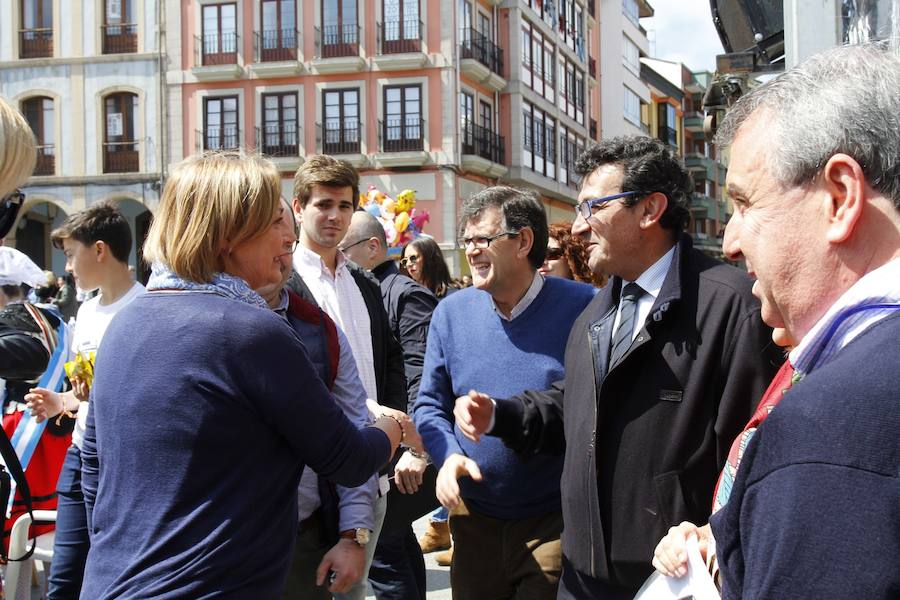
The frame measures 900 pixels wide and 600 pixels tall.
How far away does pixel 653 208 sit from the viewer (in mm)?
2859

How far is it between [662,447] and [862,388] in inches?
61.2

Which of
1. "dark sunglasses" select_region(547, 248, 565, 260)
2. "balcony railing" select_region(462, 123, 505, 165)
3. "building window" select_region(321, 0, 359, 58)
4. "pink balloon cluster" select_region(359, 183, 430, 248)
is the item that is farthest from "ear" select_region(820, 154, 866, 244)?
"building window" select_region(321, 0, 359, 58)

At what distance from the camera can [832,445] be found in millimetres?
966

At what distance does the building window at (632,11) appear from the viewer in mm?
Answer: 47625

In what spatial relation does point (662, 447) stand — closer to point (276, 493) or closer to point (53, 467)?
point (276, 493)

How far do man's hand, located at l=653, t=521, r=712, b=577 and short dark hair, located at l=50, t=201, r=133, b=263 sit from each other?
3242 mm

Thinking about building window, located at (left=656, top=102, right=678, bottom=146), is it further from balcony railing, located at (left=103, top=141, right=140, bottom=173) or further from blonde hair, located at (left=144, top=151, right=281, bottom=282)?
blonde hair, located at (left=144, top=151, right=281, bottom=282)

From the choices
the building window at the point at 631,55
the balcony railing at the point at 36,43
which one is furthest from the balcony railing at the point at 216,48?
the building window at the point at 631,55

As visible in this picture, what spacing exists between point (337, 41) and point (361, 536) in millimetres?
28665

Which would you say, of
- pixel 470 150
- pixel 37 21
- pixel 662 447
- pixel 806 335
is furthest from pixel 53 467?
pixel 37 21

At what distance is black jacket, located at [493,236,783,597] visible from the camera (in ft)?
8.05

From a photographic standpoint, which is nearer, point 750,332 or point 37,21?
point 750,332

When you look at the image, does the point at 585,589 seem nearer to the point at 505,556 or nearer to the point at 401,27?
the point at 505,556

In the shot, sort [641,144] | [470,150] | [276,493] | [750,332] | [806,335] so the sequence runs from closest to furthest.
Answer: [806,335] < [276,493] < [750,332] < [641,144] < [470,150]
